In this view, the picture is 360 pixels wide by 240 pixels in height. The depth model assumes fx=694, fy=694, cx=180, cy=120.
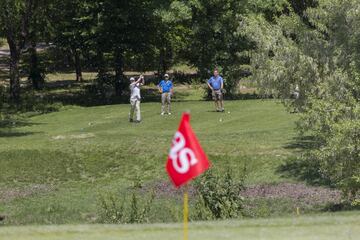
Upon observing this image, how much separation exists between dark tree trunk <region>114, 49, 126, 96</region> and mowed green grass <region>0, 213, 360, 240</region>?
32034mm

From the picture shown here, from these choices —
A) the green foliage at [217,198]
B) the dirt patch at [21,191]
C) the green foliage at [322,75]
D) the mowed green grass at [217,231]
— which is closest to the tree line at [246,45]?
the green foliage at [322,75]

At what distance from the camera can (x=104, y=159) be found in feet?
70.0

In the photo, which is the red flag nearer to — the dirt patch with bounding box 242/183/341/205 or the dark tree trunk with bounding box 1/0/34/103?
the dirt patch with bounding box 242/183/341/205

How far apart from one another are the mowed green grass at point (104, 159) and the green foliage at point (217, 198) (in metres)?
0.99

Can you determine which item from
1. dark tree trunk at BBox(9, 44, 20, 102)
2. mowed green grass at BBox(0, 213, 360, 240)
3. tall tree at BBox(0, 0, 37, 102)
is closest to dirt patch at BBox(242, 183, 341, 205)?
mowed green grass at BBox(0, 213, 360, 240)

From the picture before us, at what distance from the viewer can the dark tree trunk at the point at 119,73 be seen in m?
41.3

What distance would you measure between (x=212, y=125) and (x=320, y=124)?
35.4ft

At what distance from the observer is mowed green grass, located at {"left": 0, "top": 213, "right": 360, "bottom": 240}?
28.6 ft

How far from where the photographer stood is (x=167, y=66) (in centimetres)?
5834

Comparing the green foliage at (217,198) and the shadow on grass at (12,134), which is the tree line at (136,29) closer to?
the shadow on grass at (12,134)

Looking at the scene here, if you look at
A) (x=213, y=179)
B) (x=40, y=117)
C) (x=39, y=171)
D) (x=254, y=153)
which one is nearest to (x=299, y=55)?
(x=254, y=153)

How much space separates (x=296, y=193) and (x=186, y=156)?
10827 millimetres


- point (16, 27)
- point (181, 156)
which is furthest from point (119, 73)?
point (181, 156)

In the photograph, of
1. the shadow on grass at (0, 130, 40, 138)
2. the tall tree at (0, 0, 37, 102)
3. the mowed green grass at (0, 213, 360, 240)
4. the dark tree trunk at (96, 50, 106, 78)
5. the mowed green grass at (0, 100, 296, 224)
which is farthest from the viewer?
the dark tree trunk at (96, 50, 106, 78)
